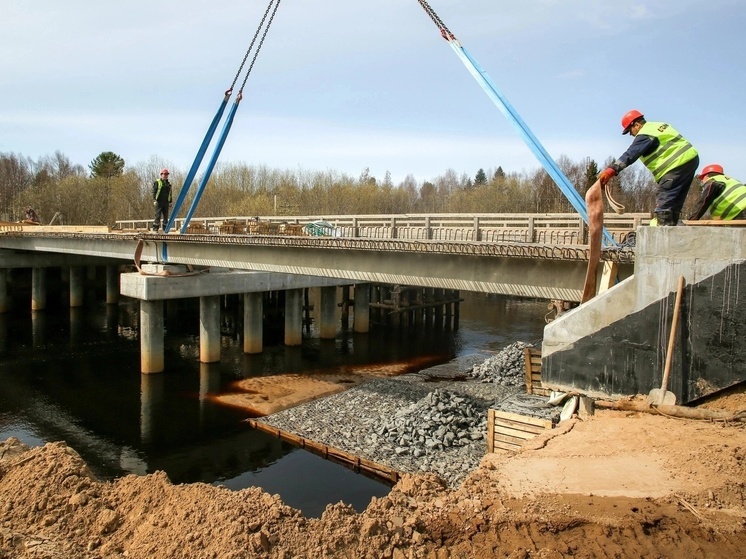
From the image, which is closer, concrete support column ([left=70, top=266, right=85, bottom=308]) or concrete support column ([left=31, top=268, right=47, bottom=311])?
concrete support column ([left=31, top=268, right=47, bottom=311])

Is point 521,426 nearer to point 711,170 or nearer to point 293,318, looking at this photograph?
point 711,170

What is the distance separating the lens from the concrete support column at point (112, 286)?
37.0 metres

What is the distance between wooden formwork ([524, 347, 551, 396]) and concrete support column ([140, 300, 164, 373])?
15332mm

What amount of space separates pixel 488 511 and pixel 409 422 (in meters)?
8.62

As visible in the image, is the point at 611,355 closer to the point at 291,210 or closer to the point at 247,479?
the point at 247,479

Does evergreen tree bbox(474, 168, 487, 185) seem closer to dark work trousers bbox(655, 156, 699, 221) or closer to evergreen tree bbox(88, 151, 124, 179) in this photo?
evergreen tree bbox(88, 151, 124, 179)

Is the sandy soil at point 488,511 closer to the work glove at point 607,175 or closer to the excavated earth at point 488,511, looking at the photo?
the excavated earth at point 488,511

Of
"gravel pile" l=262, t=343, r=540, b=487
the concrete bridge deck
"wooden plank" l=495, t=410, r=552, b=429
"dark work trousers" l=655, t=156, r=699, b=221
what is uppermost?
"dark work trousers" l=655, t=156, r=699, b=221

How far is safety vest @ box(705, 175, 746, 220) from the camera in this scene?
25.9 feet

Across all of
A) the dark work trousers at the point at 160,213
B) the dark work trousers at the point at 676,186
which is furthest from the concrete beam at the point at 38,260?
the dark work trousers at the point at 676,186

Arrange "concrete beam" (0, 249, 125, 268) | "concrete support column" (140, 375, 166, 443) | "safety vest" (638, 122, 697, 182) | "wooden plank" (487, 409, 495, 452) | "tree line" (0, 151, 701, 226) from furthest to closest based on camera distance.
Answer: "tree line" (0, 151, 701, 226)
"concrete beam" (0, 249, 125, 268)
"concrete support column" (140, 375, 166, 443)
"wooden plank" (487, 409, 495, 452)
"safety vest" (638, 122, 697, 182)

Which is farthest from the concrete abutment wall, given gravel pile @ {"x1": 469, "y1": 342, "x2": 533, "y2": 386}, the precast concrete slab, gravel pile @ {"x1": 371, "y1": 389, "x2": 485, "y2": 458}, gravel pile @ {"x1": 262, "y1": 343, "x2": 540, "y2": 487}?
the precast concrete slab

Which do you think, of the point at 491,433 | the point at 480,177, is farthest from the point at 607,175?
the point at 480,177

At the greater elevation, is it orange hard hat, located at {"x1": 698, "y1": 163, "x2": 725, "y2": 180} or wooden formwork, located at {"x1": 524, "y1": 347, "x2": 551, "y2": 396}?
orange hard hat, located at {"x1": 698, "y1": 163, "x2": 725, "y2": 180}
